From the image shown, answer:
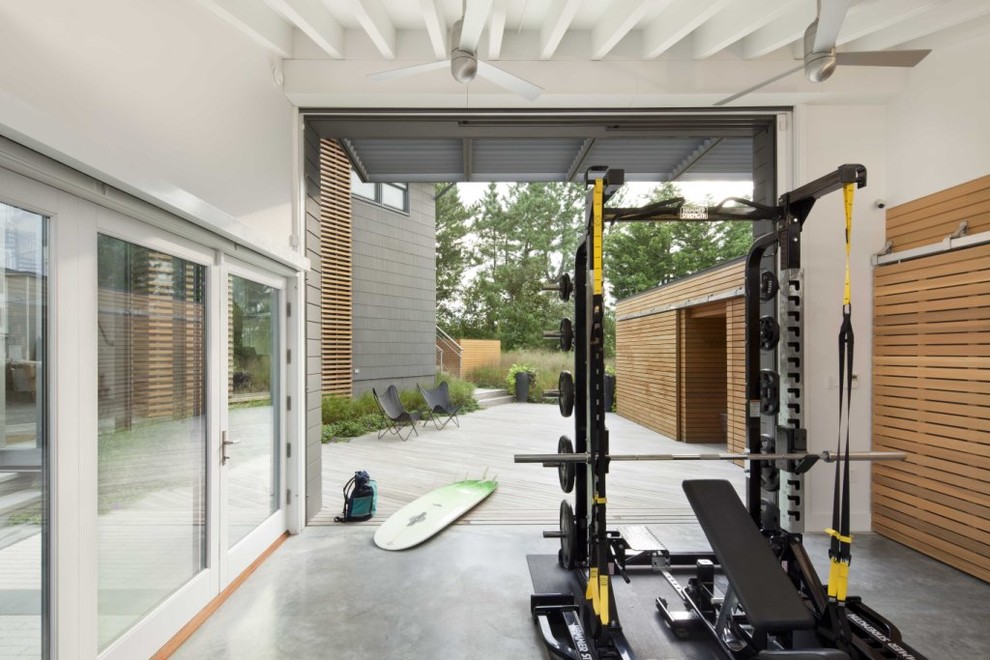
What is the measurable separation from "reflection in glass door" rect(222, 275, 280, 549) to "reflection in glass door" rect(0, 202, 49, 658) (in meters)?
1.15

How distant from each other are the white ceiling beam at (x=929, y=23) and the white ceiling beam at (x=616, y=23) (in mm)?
1526

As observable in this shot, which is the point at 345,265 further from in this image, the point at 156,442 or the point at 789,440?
the point at 789,440

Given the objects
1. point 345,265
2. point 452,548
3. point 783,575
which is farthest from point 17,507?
point 345,265

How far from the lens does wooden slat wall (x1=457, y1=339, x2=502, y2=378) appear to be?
14538 mm

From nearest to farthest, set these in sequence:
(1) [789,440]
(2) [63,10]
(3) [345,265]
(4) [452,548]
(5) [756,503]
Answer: (2) [63,10] < (1) [789,440] < (5) [756,503] < (4) [452,548] < (3) [345,265]

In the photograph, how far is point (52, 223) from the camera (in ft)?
5.69

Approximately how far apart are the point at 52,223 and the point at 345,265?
300 inches

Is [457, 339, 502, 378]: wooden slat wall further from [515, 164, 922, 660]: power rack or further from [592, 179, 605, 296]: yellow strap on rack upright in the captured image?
[592, 179, 605, 296]: yellow strap on rack upright

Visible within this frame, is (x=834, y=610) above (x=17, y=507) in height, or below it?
below

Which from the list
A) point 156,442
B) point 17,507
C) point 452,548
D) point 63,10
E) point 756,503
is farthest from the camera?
point 452,548

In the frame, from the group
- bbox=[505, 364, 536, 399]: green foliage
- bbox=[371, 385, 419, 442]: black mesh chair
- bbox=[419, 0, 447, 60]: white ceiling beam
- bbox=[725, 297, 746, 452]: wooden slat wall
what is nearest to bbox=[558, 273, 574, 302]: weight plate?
bbox=[419, 0, 447, 60]: white ceiling beam

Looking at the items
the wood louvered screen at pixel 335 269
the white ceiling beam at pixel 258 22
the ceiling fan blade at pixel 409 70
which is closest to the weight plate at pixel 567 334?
the ceiling fan blade at pixel 409 70

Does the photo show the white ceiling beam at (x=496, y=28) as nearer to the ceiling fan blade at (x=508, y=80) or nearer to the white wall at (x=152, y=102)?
the ceiling fan blade at (x=508, y=80)

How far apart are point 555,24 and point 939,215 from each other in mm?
2941
